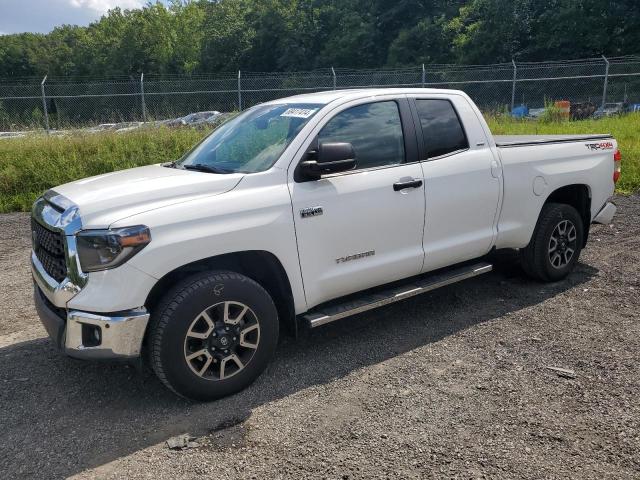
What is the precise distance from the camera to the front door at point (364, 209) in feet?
12.7

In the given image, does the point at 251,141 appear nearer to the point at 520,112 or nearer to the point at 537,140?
the point at 537,140

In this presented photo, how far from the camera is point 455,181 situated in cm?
459

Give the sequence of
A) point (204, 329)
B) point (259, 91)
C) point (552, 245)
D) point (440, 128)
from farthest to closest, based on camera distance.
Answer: point (259, 91)
point (552, 245)
point (440, 128)
point (204, 329)

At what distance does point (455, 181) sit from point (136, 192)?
2445 mm

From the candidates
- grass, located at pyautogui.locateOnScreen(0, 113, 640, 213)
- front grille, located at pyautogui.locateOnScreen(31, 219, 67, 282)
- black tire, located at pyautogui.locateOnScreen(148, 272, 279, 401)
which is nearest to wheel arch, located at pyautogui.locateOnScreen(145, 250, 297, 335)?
black tire, located at pyautogui.locateOnScreen(148, 272, 279, 401)

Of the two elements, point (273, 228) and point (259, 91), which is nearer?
point (273, 228)

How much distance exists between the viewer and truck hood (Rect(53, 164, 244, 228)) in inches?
132

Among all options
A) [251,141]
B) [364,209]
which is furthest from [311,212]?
[251,141]

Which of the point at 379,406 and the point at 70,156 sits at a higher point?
the point at 70,156

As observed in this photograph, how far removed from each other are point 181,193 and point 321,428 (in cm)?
165

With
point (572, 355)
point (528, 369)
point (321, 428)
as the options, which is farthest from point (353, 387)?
point (572, 355)

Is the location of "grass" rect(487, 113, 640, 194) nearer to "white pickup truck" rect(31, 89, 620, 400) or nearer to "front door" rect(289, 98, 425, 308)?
"white pickup truck" rect(31, 89, 620, 400)

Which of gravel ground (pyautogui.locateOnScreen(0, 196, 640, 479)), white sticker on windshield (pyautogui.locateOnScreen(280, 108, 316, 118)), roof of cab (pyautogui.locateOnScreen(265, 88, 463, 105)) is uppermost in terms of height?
roof of cab (pyautogui.locateOnScreen(265, 88, 463, 105))

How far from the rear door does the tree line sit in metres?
30.8
